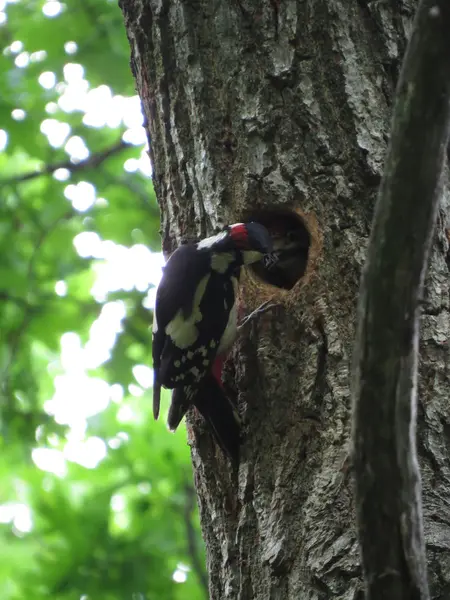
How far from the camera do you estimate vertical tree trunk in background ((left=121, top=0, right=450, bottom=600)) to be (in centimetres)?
193

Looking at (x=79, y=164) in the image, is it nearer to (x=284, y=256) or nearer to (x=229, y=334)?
(x=284, y=256)

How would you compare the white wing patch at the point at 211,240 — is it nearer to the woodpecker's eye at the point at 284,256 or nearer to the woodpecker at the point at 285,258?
the woodpecker's eye at the point at 284,256

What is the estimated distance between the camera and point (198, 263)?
2.67 m

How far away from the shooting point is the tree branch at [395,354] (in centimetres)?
123

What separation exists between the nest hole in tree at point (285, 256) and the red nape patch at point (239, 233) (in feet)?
0.89

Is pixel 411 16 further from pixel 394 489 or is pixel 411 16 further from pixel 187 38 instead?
pixel 394 489

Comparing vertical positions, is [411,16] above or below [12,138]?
below

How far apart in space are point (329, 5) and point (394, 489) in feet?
5.70

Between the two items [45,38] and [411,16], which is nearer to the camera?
[411,16]

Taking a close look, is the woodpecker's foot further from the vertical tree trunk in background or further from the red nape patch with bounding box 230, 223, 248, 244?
the red nape patch with bounding box 230, 223, 248, 244

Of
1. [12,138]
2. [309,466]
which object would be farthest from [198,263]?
[12,138]

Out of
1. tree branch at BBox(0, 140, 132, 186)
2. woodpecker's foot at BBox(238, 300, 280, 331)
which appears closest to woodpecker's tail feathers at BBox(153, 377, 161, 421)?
woodpecker's foot at BBox(238, 300, 280, 331)

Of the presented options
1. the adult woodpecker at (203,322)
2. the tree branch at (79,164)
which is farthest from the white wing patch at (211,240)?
the tree branch at (79,164)

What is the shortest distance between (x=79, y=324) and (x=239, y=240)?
228 cm
